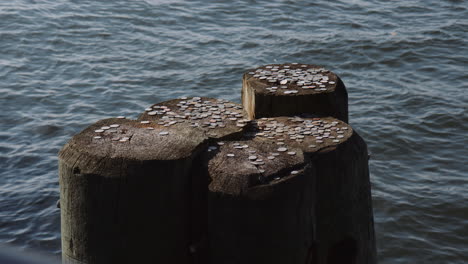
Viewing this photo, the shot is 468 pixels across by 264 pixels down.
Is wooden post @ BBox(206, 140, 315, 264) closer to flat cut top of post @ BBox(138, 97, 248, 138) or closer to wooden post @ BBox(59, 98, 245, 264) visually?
wooden post @ BBox(59, 98, 245, 264)

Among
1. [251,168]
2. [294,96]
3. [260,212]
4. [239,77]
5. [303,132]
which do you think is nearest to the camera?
[260,212]

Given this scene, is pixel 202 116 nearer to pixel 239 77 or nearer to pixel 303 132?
pixel 303 132

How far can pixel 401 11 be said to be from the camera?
41.7ft

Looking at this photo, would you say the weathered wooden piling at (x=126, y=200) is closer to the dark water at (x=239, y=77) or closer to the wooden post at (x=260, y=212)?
the wooden post at (x=260, y=212)

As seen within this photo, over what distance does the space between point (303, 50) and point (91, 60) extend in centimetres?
327

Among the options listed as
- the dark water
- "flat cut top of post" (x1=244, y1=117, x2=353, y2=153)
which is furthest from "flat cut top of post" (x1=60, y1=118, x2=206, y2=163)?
the dark water

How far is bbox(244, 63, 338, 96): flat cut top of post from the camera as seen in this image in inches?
152

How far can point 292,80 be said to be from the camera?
13.2 ft

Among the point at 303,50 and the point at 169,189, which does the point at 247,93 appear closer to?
the point at 169,189

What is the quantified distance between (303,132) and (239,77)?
6.38 metres

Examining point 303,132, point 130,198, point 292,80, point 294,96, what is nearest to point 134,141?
point 130,198

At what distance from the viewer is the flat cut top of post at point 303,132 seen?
3322mm

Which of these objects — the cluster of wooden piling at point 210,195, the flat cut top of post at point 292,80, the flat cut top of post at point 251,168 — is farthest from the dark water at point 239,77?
the flat cut top of post at point 251,168

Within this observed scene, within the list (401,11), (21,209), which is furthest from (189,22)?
(21,209)
